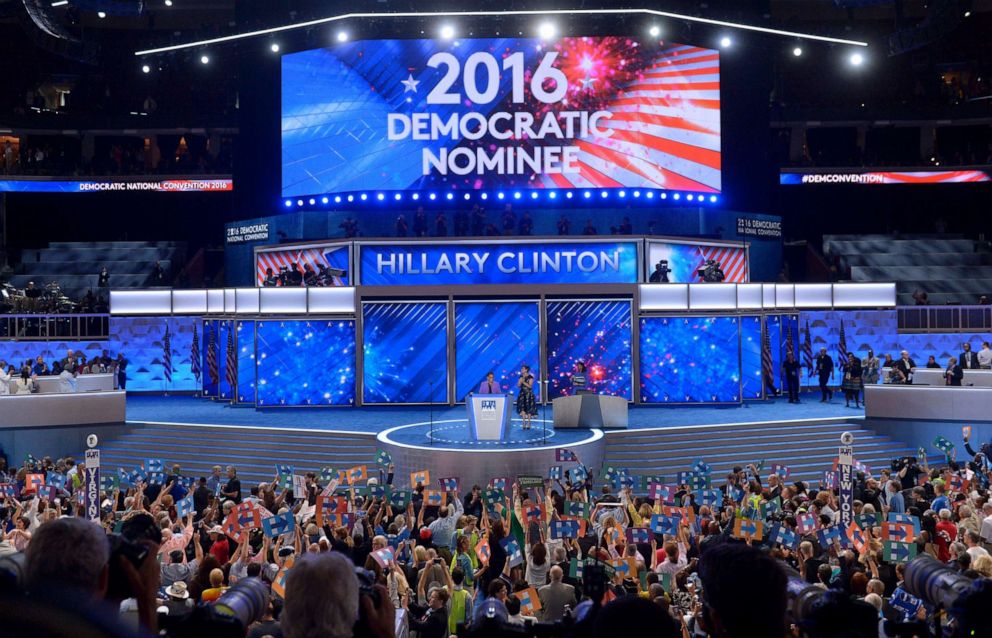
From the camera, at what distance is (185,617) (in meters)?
3.12

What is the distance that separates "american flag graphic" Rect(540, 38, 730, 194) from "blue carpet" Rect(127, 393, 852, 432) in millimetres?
7596

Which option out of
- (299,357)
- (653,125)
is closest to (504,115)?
(653,125)

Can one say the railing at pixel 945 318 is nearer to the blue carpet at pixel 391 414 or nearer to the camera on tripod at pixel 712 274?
the blue carpet at pixel 391 414

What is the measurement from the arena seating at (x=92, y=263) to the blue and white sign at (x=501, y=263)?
14.7 metres

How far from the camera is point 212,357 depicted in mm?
31500

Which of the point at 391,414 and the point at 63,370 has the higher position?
the point at 63,370

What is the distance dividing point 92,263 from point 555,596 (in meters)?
35.8

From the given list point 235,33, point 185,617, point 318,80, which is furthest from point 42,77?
point 185,617

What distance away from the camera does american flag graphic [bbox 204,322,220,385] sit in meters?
30.9

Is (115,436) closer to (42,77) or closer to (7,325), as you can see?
(7,325)

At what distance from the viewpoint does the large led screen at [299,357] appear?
2795cm

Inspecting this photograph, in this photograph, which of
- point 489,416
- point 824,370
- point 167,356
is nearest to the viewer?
point 489,416

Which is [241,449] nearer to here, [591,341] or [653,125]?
[591,341]

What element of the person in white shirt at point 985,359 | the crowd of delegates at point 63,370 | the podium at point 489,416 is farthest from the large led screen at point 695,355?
the crowd of delegates at point 63,370
